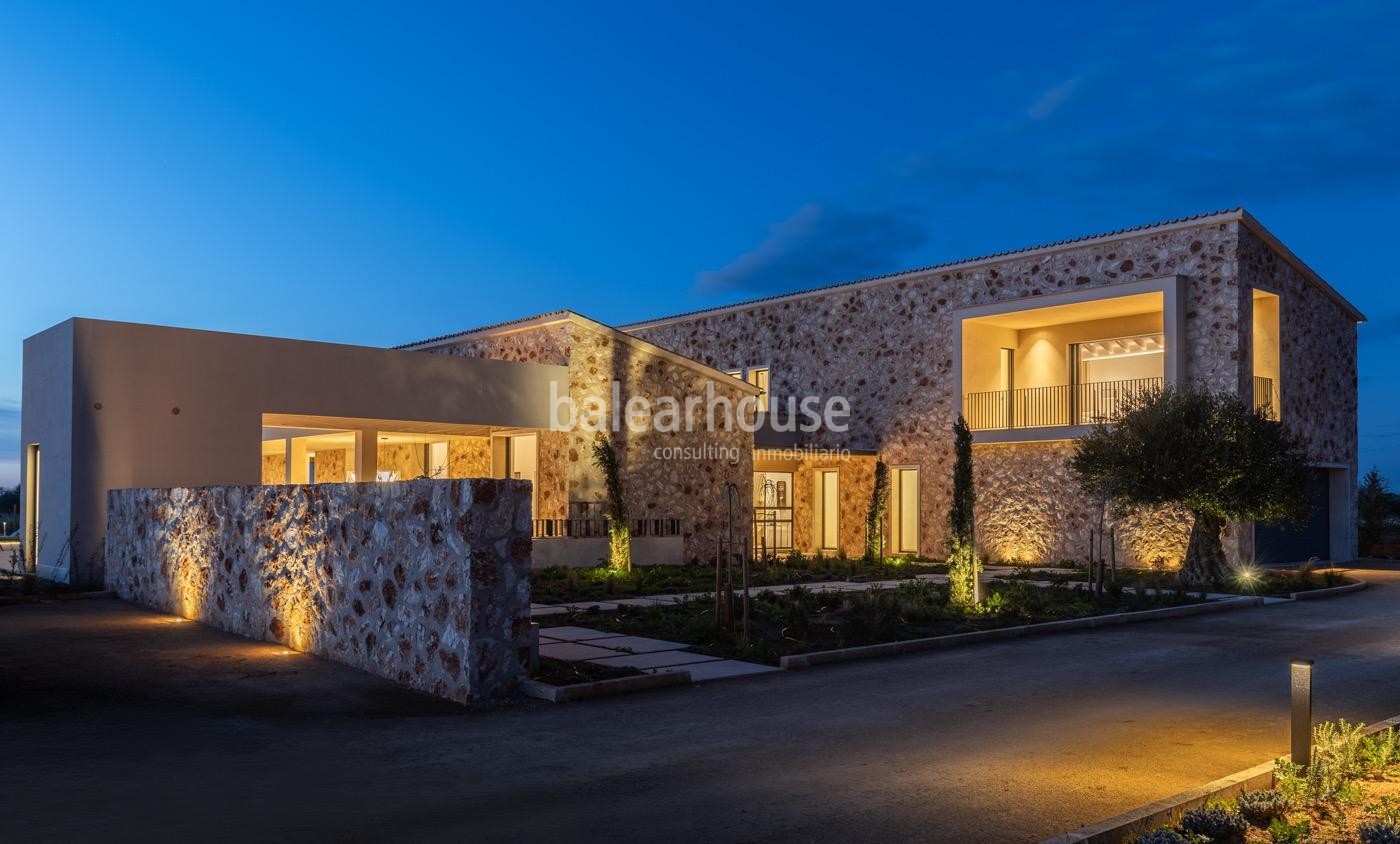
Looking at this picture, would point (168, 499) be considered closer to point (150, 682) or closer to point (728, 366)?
point (150, 682)

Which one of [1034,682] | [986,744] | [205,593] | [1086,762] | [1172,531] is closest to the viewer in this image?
[1086,762]

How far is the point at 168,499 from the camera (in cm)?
1352

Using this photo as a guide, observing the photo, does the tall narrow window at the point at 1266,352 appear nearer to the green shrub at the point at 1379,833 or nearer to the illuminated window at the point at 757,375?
the illuminated window at the point at 757,375

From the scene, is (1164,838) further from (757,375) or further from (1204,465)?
(757,375)

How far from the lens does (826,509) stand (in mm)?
27453

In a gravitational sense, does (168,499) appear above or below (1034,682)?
above

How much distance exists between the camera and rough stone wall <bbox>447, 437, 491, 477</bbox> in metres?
23.3

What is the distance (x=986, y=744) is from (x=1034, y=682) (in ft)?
8.20

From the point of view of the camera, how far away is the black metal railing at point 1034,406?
2331cm

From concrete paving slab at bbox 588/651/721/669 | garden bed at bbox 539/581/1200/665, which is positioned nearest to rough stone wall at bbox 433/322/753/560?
garden bed at bbox 539/581/1200/665

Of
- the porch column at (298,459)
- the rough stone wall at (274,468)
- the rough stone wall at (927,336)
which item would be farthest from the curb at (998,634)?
the rough stone wall at (274,468)

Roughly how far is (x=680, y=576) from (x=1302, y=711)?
13.4 metres

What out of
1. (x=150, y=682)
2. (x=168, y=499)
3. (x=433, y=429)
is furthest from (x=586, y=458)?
(x=150, y=682)

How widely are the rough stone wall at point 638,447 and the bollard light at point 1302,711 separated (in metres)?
14.6
